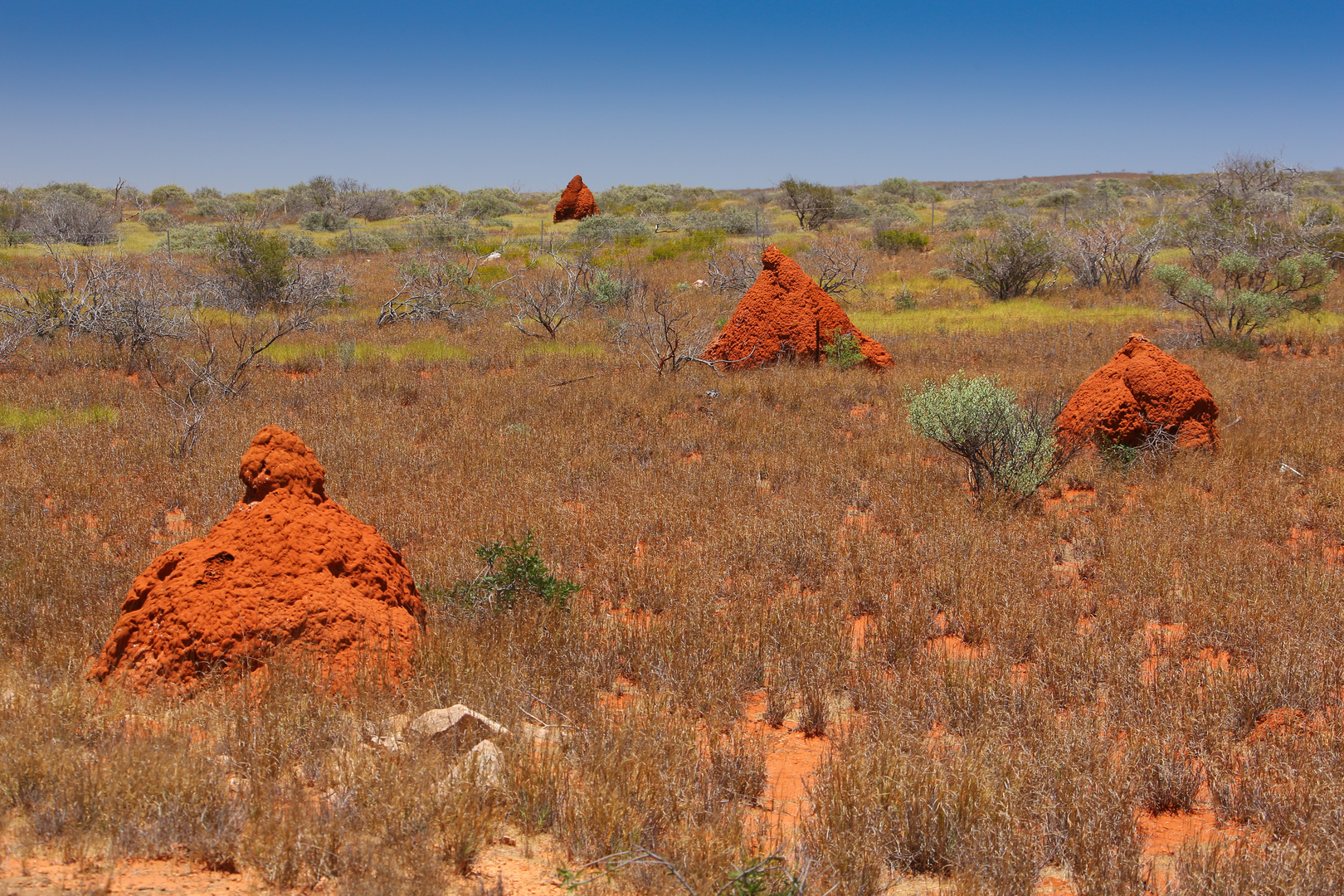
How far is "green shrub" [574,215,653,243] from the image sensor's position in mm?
30000

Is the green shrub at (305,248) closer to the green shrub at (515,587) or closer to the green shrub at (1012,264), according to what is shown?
the green shrub at (1012,264)

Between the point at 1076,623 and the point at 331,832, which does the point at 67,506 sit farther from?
the point at 1076,623

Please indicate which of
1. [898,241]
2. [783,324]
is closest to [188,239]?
[898,241]

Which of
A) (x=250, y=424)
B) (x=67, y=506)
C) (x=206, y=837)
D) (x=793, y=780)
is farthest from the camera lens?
(x=250, y=424)

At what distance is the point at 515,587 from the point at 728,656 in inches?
51.9

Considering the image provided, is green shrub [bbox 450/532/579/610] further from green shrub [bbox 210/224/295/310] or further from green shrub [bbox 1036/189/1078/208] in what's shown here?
green shrub [bbox 1036/189/1078/208]

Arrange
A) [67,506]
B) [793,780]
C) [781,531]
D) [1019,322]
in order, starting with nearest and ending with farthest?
[793,780] → [781,531] → [67,506] → [1019,322]

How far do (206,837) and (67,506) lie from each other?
533 cm

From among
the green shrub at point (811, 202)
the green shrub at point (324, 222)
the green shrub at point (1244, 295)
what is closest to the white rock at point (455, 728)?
the green shrub at point (1244, 295)

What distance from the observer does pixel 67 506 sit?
658 centimetres

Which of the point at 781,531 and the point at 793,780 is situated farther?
the point at 781,531

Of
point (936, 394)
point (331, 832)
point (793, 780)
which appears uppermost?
point (936, 394)

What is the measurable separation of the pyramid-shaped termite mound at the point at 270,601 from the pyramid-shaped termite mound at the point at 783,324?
327 inches

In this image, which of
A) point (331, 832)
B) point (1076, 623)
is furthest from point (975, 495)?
point (331, 832)
